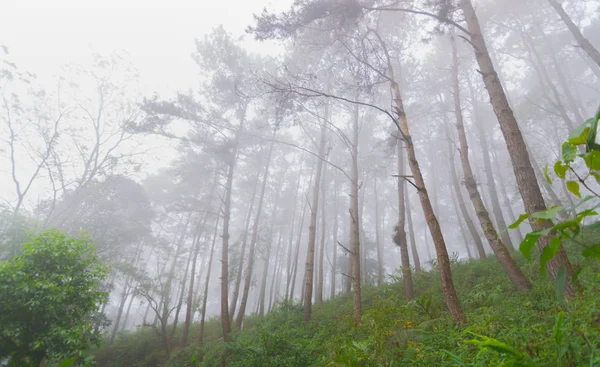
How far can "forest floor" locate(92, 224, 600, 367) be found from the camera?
80.0 inches

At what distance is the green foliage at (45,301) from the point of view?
20.9 ft

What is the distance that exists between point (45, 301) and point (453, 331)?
27.9 feet

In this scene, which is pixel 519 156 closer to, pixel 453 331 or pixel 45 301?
pixel 453 331

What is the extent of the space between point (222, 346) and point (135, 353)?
8660 millimetres

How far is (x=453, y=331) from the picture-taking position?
362cm

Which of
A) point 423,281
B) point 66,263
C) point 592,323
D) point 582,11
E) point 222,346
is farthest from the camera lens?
point 582,11

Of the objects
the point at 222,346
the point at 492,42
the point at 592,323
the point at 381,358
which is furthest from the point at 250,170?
the point at 592,323

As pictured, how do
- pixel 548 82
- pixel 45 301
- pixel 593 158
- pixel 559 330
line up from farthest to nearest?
pixel 548 82 → pixel 45 301 → pixel 559 330 → pixel 593 158

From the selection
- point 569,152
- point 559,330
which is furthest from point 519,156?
point 569,152

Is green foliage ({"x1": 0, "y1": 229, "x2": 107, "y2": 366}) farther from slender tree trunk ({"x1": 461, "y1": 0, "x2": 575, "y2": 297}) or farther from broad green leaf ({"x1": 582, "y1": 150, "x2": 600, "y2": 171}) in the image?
slender tree trunk ({"x1": 461, "y1": 0, "x2": 575, "y2": 297})

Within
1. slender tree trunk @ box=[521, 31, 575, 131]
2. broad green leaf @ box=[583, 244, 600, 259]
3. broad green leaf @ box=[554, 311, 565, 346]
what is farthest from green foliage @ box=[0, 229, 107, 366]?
slender tree trunk @ box=[521, 31, 575, 131]

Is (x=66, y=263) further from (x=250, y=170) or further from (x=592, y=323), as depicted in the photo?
(x=250, y=170)

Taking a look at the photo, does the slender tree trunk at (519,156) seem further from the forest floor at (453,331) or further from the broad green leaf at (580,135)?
the broad green leaf at (580,135)

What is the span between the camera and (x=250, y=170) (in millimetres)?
24703
